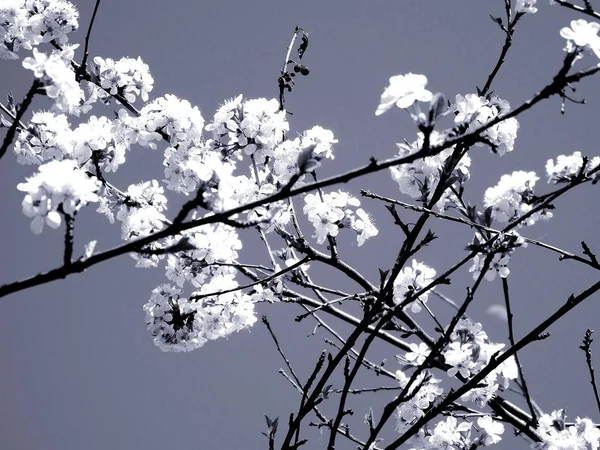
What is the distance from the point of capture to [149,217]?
3.39 m

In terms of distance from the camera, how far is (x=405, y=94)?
137 centimetres

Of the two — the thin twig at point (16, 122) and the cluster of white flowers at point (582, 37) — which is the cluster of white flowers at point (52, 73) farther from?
the cluster of white flowers at point (582, 37)

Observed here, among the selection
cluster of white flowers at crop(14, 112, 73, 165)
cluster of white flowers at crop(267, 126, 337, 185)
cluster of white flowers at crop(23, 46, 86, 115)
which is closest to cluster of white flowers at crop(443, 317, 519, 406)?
cluster of white flowers at crop(267, 126, 337, 185)

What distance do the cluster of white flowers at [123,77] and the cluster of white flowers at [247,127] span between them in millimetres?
776

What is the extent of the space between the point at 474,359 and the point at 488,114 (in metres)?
1.36

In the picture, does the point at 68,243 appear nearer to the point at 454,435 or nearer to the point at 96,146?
the point at 96,146

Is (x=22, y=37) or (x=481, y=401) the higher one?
(x=22, y=37)

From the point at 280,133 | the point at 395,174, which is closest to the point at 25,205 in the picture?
the point at 280,133

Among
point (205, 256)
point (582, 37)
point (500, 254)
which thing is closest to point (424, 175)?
point (500, 254)

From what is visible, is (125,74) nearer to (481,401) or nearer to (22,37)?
(22,37)

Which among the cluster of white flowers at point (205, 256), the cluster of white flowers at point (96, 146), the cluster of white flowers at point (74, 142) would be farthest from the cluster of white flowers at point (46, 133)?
the cluster of white flowers at point (205, 256)

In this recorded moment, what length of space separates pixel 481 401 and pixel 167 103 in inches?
100

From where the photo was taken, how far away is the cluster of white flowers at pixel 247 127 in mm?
2955

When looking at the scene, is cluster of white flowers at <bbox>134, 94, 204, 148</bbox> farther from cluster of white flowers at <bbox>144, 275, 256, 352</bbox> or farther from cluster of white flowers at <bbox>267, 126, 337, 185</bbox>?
cluster of white flowers at <bbox>144, 275, 256, 352</bbox>
